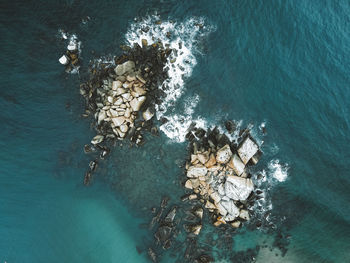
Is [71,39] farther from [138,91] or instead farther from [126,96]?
[138,91]

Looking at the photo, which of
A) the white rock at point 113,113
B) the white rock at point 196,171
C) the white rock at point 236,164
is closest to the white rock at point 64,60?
the white rock at point 113,113

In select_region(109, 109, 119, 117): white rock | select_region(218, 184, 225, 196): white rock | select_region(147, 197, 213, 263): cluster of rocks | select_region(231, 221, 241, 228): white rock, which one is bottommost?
select_region(147, 197, 213, 263): cluster of rocks

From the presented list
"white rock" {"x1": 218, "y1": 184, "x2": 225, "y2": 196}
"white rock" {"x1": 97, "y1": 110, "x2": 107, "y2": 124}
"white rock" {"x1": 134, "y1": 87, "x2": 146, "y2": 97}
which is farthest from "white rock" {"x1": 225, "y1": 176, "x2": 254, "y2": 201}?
"white rock" {"x1": 97, "y1": 110, "x2": 107, "y2": 124}

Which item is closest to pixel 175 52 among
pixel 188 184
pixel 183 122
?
pixel 183 122

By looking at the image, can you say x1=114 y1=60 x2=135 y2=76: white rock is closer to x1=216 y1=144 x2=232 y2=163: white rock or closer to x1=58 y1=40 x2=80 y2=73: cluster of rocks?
x1=58 y1=40 x2=80 y2=73: cluster of rocks

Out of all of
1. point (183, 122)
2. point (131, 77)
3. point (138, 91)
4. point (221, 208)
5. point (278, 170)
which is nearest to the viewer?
point (131, 77)

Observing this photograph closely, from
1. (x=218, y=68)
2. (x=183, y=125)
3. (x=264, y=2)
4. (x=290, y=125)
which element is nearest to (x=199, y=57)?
(x=218, y=68)

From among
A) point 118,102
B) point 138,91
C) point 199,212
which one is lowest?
point 199,212
